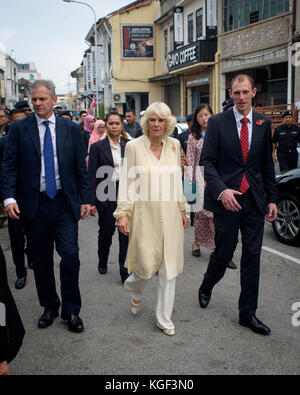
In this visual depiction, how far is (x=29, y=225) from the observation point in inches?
152

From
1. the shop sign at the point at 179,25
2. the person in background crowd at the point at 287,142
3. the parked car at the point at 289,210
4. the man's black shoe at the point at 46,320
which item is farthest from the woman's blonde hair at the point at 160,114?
the shop sign at the point at 179,25

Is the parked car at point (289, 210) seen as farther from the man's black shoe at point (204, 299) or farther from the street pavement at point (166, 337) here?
the man's black shoe at point (204, 299)

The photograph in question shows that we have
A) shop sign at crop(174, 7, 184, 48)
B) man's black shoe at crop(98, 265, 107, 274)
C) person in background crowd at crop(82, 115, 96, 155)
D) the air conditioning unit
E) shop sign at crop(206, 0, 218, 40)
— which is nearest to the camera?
man's black shoe at crop(98, 265, 107, 274)

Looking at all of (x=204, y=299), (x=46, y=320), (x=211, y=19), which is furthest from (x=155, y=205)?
(x=211, y=19)

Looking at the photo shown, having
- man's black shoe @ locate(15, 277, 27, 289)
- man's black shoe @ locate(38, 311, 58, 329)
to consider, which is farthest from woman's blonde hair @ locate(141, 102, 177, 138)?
man's black shoe @ locate(15, 277, 27, 289)

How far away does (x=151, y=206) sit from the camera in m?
3.75

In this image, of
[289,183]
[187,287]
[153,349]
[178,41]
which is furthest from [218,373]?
[178,41]

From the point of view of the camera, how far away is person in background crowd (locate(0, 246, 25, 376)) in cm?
227

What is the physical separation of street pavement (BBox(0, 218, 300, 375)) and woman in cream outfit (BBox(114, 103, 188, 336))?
0.32 meters

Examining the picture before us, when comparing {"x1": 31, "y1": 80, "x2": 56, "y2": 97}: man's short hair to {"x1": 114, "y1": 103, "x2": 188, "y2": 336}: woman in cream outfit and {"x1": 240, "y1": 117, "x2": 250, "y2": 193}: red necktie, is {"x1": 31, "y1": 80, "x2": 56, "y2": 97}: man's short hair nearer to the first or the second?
{"x1": 114, "y1": 103, "x2": 188, "y2": 336}: woman in cream outfit

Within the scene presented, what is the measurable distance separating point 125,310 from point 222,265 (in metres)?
1.08

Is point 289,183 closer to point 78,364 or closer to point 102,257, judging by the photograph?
point 102,257

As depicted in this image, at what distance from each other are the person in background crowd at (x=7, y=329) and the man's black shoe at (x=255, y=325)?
6.79ft

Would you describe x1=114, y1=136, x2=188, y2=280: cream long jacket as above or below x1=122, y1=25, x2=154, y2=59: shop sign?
below
